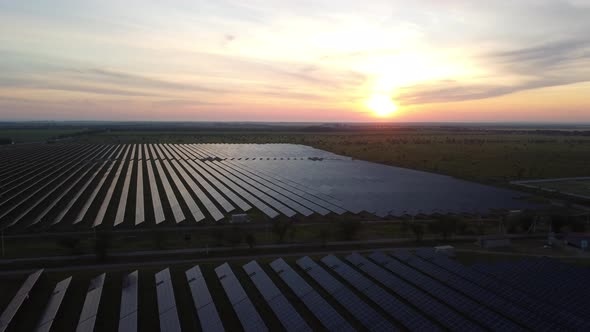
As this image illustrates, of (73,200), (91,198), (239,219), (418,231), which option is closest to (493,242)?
(418,231)

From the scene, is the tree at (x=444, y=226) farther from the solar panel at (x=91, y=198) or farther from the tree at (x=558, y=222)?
the solar panel at (x=91, y=198)

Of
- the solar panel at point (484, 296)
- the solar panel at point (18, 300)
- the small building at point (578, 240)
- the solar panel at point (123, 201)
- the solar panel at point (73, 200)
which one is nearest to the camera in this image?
the solar panel at point (484, 296)

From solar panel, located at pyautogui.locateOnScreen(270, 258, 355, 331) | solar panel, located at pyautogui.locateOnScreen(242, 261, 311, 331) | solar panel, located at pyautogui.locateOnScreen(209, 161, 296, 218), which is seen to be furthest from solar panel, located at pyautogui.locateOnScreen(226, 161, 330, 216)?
solar panel, located at pyautogui.locateOnScreen(242, 261, 311, 331)

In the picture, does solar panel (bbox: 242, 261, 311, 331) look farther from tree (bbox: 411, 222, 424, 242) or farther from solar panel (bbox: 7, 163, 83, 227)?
solar panel (bbox: 7, 163, 83, 227)

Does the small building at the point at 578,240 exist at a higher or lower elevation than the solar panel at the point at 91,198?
lower

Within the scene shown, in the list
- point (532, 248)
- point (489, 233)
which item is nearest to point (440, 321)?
point (532, 248)

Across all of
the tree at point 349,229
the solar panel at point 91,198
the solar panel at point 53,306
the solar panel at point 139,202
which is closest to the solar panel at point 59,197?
the solar panel at point 91,198
